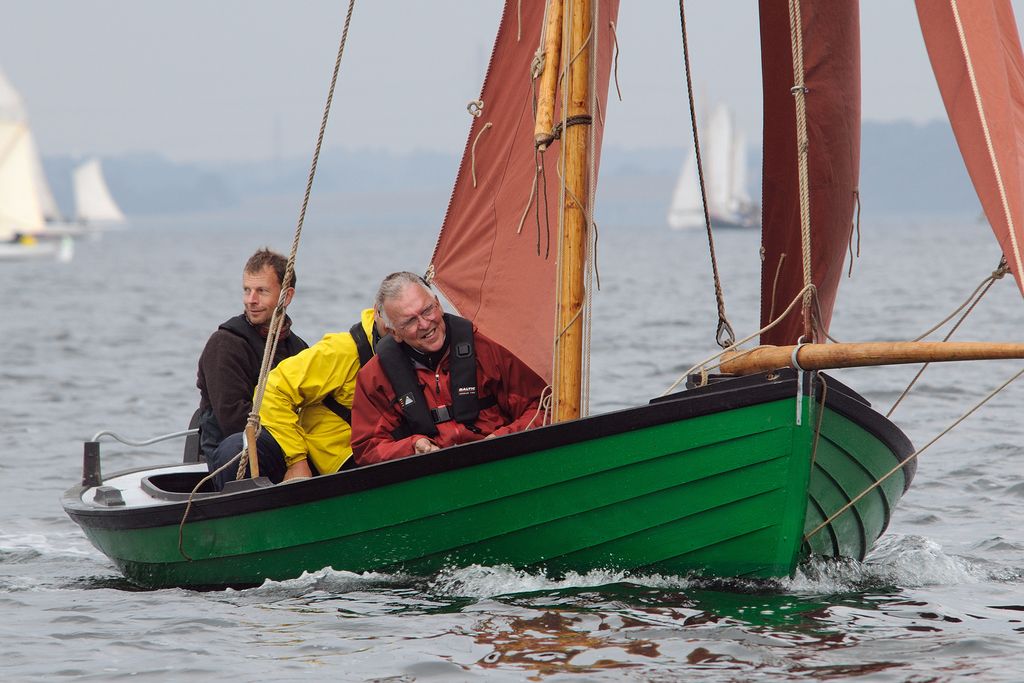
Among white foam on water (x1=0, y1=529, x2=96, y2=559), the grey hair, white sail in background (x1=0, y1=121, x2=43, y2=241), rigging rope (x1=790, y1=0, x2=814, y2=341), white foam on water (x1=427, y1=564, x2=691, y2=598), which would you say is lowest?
white foam on water (x1=0, y1=529, x2=96, y2=559)

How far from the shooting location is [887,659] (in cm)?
552

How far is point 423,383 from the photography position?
263 inches

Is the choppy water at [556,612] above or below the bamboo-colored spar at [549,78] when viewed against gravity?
below

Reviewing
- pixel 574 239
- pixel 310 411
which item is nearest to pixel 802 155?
pixel 574 239

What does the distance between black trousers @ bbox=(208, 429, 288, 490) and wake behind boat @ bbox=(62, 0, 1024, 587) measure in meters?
0.28

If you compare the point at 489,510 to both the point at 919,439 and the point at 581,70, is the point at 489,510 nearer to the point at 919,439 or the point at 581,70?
the point at 581,70

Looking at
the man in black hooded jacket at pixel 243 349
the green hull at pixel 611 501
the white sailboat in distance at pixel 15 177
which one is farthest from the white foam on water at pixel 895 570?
the white sailboat in distance at pixel 15 177

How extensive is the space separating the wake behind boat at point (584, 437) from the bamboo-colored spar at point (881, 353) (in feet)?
0.04

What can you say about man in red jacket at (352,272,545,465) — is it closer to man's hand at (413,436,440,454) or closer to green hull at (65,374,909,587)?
man's hand at (413,436,440,454)

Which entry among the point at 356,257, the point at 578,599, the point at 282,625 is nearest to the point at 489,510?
the point at 578,599

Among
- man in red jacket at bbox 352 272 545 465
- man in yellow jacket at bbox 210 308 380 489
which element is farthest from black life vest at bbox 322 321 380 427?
man in red jacket at bbox 352 272 545 465

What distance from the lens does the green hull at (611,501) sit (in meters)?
5.79

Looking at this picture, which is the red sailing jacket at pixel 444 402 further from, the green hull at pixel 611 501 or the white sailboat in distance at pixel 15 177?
the white sailboat in distance at pixel 15 177

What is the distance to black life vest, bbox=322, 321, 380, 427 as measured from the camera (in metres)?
6.96
